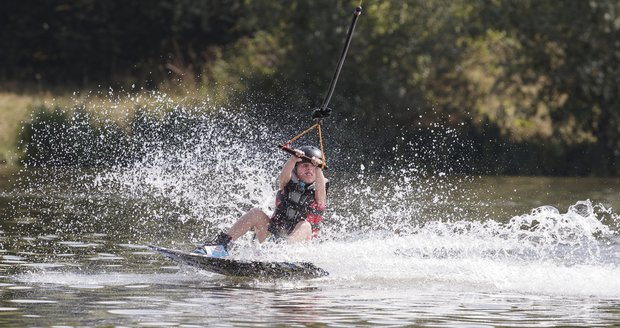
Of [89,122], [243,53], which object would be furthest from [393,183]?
[243,53]

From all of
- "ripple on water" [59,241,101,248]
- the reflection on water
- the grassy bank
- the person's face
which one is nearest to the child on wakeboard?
the person's face

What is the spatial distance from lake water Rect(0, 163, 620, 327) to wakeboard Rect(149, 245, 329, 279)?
0.08 meters

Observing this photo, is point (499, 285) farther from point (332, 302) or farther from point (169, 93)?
point (169, 93)

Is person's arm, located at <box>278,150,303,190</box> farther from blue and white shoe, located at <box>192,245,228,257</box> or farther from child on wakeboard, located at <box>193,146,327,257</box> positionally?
blue and white shoe, located at <box>192,245,228,257</box>

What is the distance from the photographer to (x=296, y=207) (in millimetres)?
15344

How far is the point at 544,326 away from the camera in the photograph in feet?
37.7

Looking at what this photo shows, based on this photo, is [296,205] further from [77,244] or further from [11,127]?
[11,127]

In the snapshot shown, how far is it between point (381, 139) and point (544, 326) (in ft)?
75.2

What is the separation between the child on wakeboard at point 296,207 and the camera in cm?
1516

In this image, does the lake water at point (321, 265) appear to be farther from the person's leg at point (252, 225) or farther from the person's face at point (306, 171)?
the person's face at point (306, 171)

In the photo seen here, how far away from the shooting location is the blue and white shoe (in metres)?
14.6

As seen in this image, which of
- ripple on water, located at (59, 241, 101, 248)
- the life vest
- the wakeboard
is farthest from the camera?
ripple on water, located at (59, 241, 101, 248)

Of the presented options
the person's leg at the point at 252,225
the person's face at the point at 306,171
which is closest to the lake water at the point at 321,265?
the person's leg at the point at 252,225

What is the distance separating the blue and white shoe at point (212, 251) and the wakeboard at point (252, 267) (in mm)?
244
